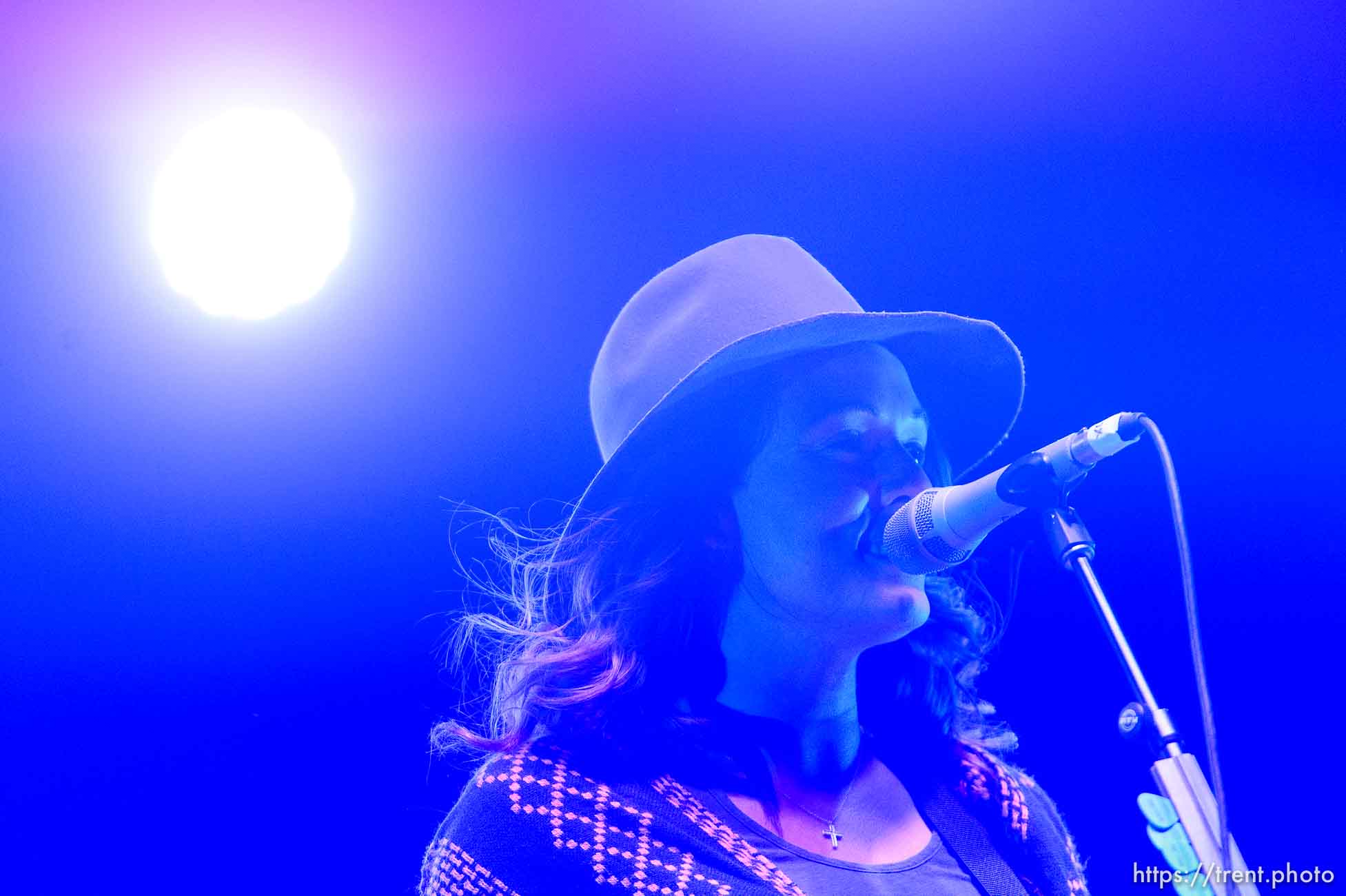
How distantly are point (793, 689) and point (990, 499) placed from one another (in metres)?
0.58

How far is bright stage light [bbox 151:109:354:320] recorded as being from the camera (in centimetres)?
245

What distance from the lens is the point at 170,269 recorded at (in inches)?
97.4

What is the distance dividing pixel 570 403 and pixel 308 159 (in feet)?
2.69

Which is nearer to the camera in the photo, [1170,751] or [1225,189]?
[1170,751]

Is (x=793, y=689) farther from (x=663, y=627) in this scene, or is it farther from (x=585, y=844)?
(x=585, y=844)

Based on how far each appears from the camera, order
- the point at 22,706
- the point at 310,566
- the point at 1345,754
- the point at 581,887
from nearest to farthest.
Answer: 1. the point at 581,887
2. the point at 1345,754
3. the point at 22,706
4. the point at 310,566

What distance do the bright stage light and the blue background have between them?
5 centimetres

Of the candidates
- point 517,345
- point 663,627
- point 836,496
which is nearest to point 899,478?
point 836,496

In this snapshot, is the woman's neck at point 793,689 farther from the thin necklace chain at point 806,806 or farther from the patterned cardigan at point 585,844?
the patterned cardigan at point 585,844

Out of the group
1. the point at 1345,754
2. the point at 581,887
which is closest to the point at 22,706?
the point at 581,887

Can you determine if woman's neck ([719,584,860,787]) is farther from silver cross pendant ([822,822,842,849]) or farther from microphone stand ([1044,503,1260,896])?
microphone stand ([1044,503,1260,896])

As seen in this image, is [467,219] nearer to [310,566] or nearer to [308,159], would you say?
[308,159]

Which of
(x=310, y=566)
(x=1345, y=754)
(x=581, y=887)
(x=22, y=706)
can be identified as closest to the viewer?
(x=581, y=887)

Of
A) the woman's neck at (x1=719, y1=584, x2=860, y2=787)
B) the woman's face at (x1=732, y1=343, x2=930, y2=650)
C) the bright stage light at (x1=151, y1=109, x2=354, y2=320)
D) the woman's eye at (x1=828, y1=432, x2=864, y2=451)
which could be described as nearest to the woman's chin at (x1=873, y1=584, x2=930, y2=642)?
the woman's face at (x1=732, y1=343, x2=930, y2=650)
